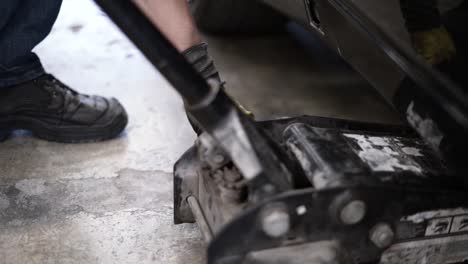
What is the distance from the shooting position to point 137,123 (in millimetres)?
1864

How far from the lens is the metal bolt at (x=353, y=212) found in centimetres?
96

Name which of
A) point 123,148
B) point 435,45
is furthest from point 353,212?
point 123,148

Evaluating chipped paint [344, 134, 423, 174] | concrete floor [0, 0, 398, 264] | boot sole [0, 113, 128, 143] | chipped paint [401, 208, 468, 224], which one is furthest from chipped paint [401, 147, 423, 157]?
boot sole [0, 113, 128, 143]

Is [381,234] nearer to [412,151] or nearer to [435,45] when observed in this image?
[412,151]

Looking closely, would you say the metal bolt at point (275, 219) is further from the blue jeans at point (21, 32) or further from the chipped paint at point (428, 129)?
the blue jeans at point (21, 32)

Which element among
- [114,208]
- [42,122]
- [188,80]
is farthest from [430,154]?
[42,122]

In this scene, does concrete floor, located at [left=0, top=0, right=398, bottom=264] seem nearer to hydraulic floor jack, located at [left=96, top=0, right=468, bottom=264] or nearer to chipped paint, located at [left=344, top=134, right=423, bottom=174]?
hydraulic floor jack, located at [left=96, top=0, right=468, bottom=264]

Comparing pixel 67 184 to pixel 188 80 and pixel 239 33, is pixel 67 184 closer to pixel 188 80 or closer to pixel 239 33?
pixel 188 80

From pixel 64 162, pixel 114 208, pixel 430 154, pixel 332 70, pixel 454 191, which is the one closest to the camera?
pixel 454 191

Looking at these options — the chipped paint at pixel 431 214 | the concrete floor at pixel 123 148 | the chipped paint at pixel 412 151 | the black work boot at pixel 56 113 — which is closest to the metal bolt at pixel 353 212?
the chipped paint at pixel 431 214

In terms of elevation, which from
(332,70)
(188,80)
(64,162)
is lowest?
(64,162)

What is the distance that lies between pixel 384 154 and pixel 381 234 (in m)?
0.17

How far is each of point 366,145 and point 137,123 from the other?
0.93 metres

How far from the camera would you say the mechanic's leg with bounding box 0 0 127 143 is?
1.61 meters
